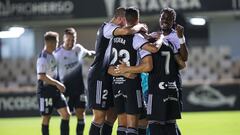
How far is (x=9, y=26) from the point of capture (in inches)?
914

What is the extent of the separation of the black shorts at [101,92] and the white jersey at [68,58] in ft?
7.67

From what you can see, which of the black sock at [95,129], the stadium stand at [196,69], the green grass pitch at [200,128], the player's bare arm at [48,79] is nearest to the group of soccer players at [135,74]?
the black sock at [95,129]

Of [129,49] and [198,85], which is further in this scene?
[198,85]

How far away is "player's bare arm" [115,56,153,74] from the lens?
7.37m

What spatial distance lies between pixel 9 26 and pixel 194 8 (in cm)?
705

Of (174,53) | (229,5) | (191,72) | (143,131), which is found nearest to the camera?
(174,53)

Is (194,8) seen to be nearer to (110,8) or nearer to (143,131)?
(110,8)

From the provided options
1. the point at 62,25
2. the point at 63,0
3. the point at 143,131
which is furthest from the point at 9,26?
the point at 143,131

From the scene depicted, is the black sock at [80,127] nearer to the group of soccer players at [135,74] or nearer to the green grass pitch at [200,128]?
the group of soccer players at [135,74]

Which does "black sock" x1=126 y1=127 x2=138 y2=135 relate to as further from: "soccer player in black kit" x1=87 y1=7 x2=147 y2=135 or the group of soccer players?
"soccer player in black kit" x1=87 y1=7 x2=147 y2=135

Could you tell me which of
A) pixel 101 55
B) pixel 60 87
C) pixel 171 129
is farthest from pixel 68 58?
pixel 171 129

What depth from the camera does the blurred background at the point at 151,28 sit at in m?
19.9

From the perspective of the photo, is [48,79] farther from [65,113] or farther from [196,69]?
[196,69]

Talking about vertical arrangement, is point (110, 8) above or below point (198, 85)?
above
